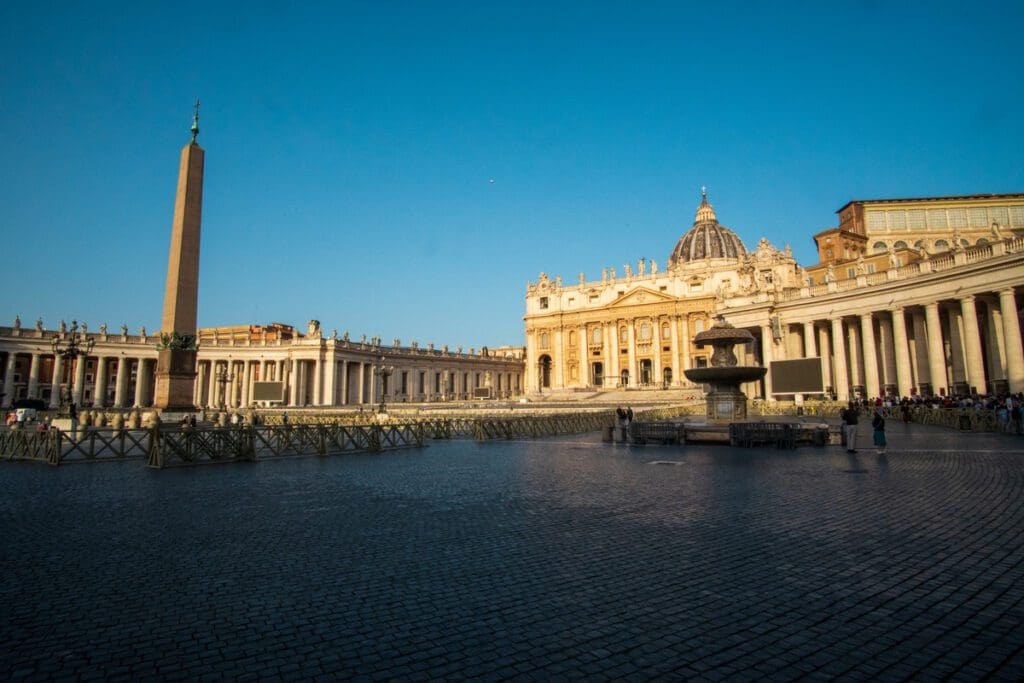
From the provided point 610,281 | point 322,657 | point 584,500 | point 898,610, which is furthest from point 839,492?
point 610,281

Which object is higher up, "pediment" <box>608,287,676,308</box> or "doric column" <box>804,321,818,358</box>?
"pediment" <box>608,287,676,308</box>

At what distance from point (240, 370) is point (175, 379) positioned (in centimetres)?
5352

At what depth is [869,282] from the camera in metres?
36.4

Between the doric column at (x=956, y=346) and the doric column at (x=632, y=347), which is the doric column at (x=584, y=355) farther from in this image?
the doric column at (x=956, y=346)

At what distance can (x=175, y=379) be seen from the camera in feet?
80.1

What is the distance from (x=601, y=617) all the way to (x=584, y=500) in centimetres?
514

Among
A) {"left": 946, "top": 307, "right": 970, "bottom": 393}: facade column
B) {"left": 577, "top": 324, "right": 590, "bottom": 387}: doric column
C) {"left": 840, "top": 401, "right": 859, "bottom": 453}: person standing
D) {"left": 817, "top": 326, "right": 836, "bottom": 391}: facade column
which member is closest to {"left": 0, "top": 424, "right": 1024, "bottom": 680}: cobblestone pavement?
{"left": 840, "top": 401, "right": 859, "bottom": 453}: person standing

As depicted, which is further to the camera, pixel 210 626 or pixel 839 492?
pixel 839 492

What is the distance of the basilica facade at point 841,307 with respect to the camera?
30.4 m

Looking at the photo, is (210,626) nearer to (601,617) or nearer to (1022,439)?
(601,617)

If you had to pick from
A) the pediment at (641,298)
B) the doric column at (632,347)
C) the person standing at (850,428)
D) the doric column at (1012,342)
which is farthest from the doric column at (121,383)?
the doric column at (1012,342)

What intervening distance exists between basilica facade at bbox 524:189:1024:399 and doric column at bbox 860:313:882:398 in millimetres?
71

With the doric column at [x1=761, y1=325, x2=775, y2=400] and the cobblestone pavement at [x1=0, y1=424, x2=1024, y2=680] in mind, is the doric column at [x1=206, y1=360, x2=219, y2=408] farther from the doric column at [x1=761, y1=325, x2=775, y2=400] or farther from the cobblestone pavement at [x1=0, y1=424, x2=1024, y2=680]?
the cobblestone pavement at [x1=0, y1=424, x2=1024, y2=680]

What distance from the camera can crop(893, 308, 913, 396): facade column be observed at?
3388cm
